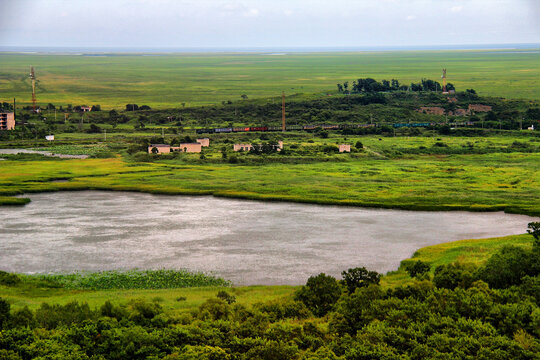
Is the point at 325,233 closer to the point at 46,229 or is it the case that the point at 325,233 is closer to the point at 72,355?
the point at 46,229

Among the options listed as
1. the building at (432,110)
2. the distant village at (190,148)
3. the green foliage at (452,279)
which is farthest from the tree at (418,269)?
the building at (432,110)

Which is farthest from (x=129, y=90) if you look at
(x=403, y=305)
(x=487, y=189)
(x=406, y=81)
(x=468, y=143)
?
(x=403, y=305)

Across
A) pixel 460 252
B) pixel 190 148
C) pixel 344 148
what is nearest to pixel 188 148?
pixel 190 148

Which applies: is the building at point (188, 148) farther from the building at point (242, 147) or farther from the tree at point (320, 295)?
the tree at point (320, 295)

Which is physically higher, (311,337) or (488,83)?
(488,83)

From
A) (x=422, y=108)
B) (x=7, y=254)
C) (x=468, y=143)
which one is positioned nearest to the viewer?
(x=7, y=254)

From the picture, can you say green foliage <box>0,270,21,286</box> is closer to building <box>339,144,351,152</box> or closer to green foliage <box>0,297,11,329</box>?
green foliage <box>0,297,11,329</box>

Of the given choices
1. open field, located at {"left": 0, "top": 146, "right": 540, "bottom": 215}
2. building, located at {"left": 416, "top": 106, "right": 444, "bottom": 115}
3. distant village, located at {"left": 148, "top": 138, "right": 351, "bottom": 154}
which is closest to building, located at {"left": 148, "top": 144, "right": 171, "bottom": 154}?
distant village, located at {"left": 148, "top": 138, "right": 351, "bottom": 154}
